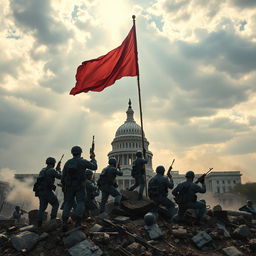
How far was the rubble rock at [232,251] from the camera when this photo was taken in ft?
25.3

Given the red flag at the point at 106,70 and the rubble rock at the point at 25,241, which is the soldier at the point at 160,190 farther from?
the red flag at the point at 106,70

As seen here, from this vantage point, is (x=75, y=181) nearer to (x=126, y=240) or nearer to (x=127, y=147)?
(x=126, y=240)

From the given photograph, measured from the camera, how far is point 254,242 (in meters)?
8.19

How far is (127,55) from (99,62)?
1.31 meters

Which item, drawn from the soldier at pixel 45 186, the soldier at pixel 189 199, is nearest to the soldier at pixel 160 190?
the soldier at pixel 189 199

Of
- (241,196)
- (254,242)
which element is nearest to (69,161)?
(254,242)

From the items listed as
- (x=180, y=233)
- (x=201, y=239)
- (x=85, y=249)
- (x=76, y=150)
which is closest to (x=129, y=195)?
(x=180, y=233)

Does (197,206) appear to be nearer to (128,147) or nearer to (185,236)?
(185,236)

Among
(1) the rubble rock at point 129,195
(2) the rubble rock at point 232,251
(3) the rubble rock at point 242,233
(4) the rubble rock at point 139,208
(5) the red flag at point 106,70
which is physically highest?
(5) the red flag at point 106,70

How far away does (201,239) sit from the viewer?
8375 mm

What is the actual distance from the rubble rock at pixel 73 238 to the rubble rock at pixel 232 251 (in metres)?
3.67

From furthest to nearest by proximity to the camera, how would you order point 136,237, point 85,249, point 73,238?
point 136,237 < point 73,238 < point 85,249

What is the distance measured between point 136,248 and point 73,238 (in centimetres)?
162

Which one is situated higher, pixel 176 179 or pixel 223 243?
pixel 176 179
